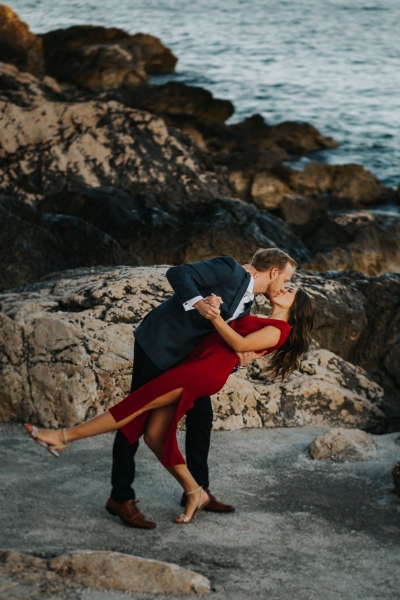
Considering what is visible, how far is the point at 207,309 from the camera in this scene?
4566mm

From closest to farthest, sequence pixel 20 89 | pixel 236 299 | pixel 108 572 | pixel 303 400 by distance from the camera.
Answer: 1. pixel 108 572
2. pixel 236 299
3. pixel 303 400
4. pixel 20 89

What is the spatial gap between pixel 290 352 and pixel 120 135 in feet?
28.7

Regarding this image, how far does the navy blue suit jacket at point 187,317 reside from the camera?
4.83 meters

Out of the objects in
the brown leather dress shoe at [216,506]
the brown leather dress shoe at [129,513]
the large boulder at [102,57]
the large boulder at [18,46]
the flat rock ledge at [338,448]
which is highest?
the brown leather dress shoe at [129,513]

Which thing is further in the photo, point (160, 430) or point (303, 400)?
point (303, 400)

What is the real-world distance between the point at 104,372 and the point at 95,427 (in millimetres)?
1729

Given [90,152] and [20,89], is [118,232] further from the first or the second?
[20,89]

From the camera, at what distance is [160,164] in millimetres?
13422

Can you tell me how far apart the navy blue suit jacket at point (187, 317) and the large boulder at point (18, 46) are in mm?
22010

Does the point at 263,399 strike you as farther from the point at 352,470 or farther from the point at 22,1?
the point at 22,1

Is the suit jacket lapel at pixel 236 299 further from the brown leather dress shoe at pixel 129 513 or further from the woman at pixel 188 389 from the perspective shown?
the brown leather dress shoe at pixel 129 513

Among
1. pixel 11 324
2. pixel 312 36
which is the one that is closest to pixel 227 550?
pixel 11 324

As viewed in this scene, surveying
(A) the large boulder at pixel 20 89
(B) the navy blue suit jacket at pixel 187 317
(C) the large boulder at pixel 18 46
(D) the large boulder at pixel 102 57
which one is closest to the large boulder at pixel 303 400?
(B) the navy blue suit jacket at pixel 187 317

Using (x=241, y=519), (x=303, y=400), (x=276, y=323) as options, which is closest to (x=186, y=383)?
(x=276, y=323)
